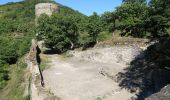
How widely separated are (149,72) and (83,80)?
414 cm

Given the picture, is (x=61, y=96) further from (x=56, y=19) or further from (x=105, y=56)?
(x=56, y=19)

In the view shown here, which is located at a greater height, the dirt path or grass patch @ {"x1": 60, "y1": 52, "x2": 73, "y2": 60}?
grass patch @ {"x1": 60, "y1": 52, "x2": 73, "y2": 60}

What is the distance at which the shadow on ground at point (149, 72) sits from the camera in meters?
16.6

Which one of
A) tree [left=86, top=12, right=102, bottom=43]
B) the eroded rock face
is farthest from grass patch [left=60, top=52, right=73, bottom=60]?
the eroded rock face

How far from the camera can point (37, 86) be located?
51.4ft

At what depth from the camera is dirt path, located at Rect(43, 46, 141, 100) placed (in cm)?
1639

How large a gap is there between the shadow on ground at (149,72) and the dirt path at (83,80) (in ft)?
2.15

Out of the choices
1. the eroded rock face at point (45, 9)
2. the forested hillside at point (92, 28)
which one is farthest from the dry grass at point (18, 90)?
the eroded rock face at point (45, 9)

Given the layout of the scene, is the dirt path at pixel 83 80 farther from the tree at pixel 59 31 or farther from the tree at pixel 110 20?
the tree at pixel 110 20

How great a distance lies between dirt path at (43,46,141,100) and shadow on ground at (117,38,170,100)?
2.15 ft

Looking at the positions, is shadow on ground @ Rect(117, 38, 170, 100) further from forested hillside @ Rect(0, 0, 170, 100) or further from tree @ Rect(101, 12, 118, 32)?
tree @ Rect(101, 12, 118, 32)

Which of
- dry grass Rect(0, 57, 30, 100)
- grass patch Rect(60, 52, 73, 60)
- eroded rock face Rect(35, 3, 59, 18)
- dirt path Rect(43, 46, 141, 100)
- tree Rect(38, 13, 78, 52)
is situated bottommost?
dry grass Rect(0, 57, 30, 100)

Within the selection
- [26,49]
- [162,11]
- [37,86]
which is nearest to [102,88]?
[37,86]

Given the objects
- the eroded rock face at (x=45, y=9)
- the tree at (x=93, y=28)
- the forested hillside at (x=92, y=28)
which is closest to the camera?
the forested hillside at (x=92, y=28)
